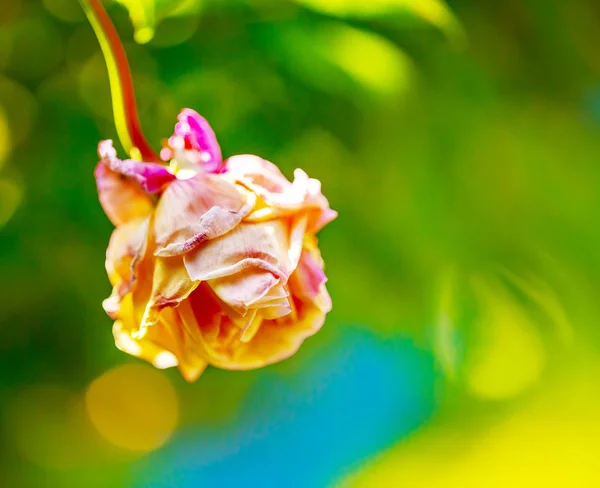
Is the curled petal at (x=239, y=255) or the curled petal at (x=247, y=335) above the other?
the curled petal at (x=239, y=255)

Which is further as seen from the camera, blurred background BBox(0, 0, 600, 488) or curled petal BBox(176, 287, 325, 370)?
blurred background BBox(0, 0, 600, 488)

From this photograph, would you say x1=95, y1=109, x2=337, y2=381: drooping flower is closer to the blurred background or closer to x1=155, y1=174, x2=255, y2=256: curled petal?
x1=155, y1=174, x2=255, y2=256: curled petal

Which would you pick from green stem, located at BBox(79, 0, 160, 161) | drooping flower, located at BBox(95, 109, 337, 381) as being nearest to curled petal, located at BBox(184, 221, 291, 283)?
drooping flower, located at BBox(95, 109, 337, 381)

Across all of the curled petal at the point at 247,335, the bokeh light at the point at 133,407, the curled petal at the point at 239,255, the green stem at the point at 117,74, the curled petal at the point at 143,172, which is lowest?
the bokeh light at the point at 133,407

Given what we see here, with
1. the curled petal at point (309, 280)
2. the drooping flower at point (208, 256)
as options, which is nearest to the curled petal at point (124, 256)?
the drooping flower at point (208, 256)

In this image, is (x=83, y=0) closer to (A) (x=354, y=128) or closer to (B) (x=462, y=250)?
(A) (x=354, y=128)

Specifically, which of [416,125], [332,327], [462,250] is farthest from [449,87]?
[332,327]

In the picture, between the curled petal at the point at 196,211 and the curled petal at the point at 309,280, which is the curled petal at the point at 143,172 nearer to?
the curled petal at the point at 196,211

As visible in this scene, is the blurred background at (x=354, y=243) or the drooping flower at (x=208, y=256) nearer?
the drooping flower at (x=208, y=256)
